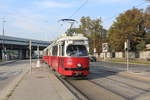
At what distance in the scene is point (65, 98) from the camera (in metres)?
10.5

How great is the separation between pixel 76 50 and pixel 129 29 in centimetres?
5408

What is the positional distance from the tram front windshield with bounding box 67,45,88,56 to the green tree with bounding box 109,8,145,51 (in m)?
52.1

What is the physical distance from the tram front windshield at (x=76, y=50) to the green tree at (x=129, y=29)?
171ft

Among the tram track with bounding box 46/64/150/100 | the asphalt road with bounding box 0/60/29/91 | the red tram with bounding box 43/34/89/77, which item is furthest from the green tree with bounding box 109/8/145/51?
the tram track with bounding box 46/64/150/100

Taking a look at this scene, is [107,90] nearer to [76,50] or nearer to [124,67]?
[76,50]

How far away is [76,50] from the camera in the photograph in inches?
735

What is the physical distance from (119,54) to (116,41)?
9.88 metres

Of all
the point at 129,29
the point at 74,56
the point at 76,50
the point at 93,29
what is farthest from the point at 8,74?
the point at 93,29

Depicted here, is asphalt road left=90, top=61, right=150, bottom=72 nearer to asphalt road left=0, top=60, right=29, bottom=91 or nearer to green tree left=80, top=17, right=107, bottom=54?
asphalt road left=0, top=60, right=29, bottom=91

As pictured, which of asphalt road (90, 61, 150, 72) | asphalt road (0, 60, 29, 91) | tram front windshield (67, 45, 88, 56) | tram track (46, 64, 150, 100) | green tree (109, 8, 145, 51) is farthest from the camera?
green tree (109, 8, 145, 51)

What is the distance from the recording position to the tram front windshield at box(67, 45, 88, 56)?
18.5 meters

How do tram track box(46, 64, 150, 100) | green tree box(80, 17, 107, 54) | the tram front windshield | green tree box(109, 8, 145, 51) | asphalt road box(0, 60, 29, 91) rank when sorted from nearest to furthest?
tram track box(46, 64, 150, 100), asphalt road box(0, 60, 29, 91), the tram front windshield, green tree box(109, 8, 145, 51), green tree box(80, 17, 107, 54)

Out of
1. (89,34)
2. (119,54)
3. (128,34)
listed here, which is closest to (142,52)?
(128,34)

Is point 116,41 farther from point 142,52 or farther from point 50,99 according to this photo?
point 50,99
